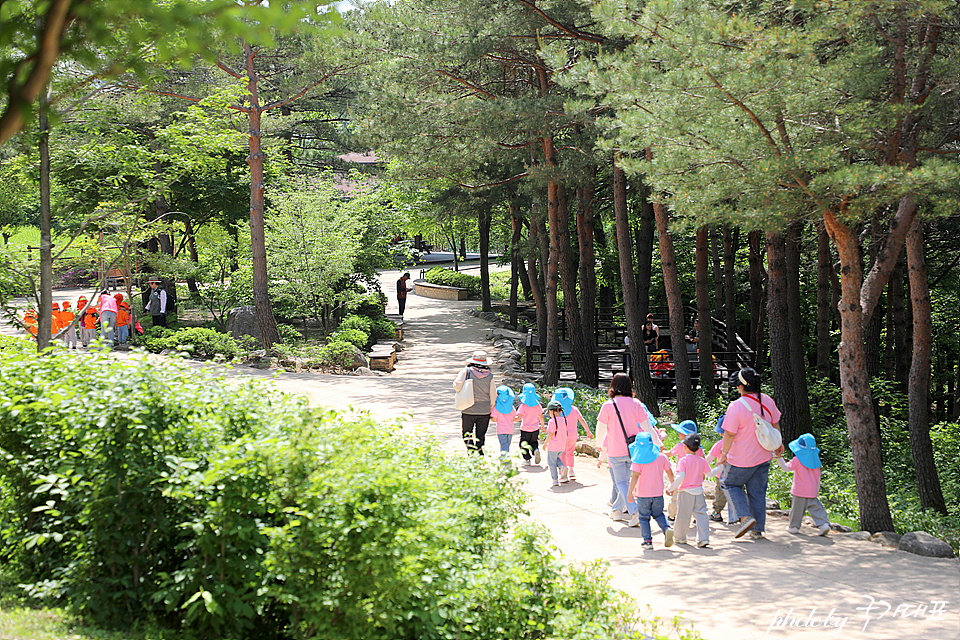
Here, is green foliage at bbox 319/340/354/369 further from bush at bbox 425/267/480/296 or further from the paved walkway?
bush at bbox 425/267/480/296

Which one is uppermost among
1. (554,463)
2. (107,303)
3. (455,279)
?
(455,279)

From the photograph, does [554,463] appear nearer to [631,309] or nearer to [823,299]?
[631,309]

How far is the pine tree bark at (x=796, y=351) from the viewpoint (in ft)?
44.4

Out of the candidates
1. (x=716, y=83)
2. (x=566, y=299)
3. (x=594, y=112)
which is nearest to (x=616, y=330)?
A: (x=566, y=299)

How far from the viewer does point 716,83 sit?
8.16 metres

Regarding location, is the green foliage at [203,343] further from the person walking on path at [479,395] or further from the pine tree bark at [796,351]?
the pine tree bark at [796,351]

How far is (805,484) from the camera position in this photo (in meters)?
7.91

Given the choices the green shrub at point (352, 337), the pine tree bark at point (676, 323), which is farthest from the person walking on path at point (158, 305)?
the pine tree bark at point (676, 323)

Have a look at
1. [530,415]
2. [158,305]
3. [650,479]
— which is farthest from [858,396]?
[158,305]

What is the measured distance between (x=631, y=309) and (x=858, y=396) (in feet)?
20.8

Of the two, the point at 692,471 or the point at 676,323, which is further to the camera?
the point at 676,323

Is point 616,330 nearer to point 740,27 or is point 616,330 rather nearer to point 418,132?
point 418,132

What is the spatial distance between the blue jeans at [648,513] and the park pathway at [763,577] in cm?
18

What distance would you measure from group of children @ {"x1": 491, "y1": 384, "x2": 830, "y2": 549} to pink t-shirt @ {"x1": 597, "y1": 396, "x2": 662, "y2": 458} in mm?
312
